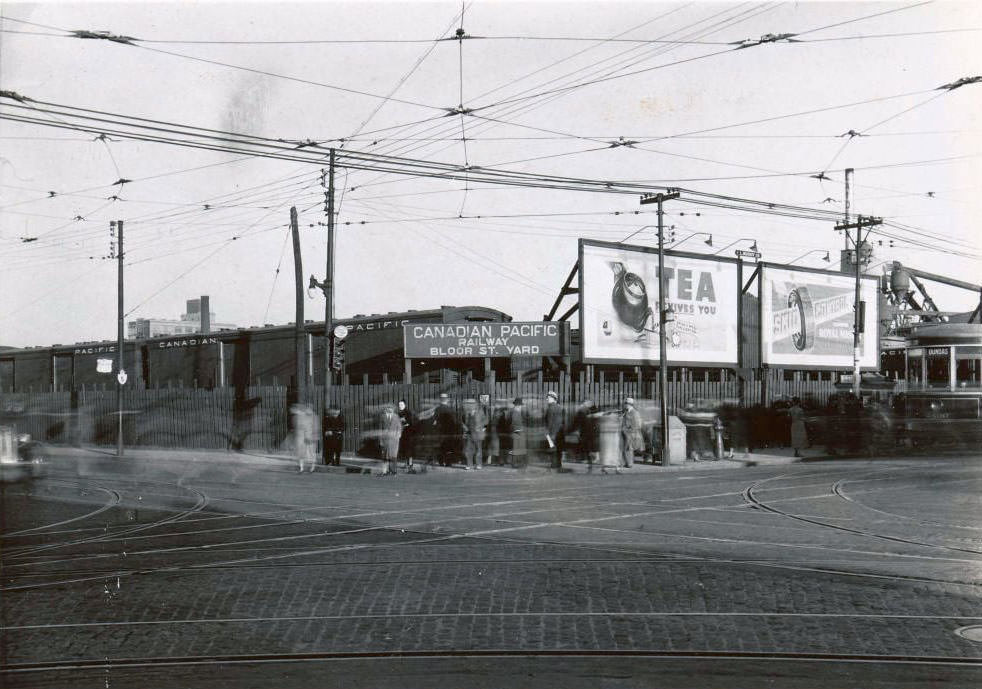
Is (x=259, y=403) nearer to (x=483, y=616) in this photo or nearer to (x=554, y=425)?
(x=554, y=425)

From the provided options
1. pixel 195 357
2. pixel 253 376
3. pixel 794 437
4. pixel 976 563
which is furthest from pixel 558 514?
pixel 195 357

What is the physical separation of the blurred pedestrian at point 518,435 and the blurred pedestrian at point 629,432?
2449mm

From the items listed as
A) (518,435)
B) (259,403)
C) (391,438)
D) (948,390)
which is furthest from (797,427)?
(259,403)

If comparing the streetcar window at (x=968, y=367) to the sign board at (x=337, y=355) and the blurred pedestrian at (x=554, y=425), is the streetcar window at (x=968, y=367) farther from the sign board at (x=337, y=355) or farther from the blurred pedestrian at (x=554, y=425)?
the sign board at (x=337, y=355)

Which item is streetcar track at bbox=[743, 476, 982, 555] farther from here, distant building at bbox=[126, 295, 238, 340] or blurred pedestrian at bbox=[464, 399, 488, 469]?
distant building at bbox=[126, 295, 238, 340]

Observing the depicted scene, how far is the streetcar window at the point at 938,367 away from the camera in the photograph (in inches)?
1112

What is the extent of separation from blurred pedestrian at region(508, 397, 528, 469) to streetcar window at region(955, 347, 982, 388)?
48.5 feet

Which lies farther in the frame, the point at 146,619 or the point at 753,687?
the point at 146,619

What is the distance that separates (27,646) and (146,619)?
0.88 meters

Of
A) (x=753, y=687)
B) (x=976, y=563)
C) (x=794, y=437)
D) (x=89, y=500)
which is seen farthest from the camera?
(x=794, y=437)

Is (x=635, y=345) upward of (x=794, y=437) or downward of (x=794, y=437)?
upward

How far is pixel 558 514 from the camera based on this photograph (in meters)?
13.2

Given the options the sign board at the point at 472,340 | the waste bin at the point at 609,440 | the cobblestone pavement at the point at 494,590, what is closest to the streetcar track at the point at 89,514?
the cobblestone pavement at the point at 494,590

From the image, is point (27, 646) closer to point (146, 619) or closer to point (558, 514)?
point (146, 619)
